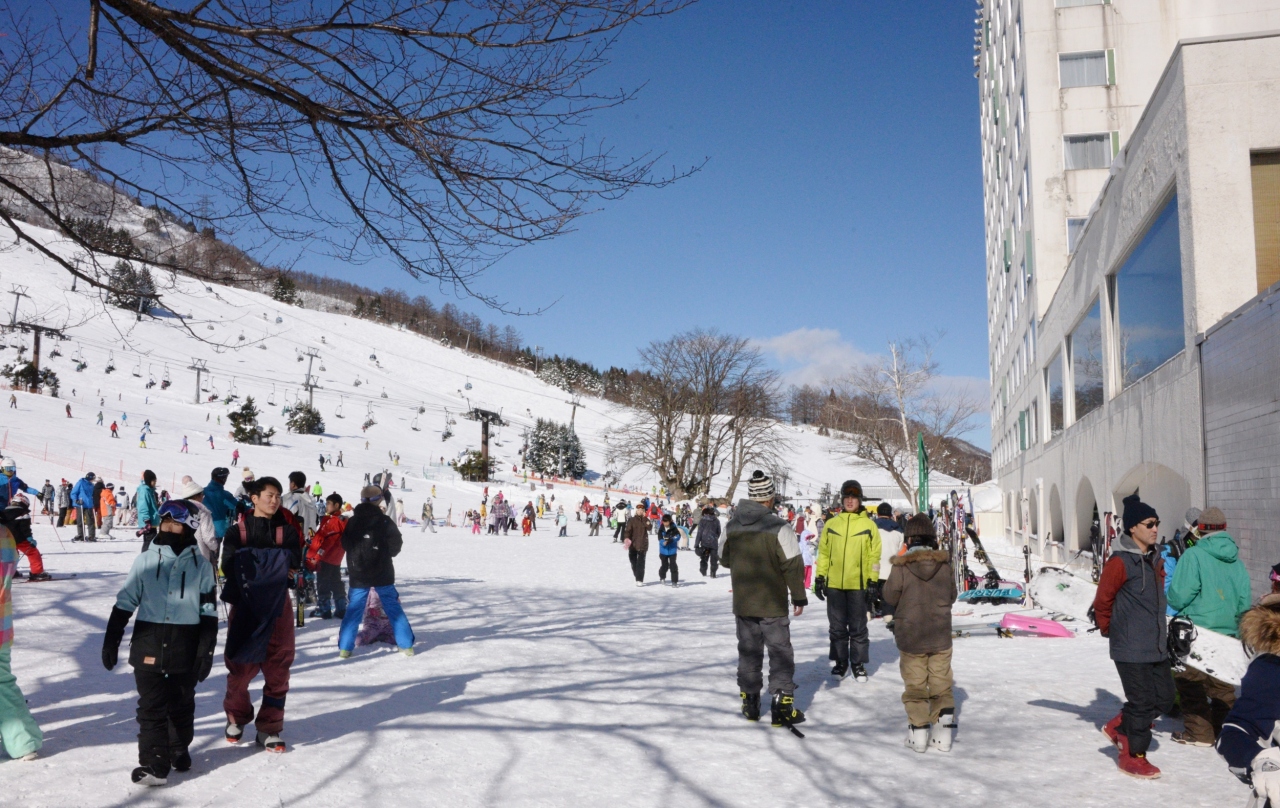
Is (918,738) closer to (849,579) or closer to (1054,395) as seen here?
(849,579)

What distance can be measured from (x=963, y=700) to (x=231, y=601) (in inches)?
210

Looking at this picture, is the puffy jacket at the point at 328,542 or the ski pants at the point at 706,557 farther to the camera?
the ski pants at the point at 706,557

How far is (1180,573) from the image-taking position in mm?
6090

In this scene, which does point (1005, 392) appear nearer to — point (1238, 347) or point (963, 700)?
point (1238, 347)

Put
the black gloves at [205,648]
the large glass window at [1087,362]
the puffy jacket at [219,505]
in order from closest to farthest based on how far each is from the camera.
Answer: the black gloves at [205,648]
the puffy jacket at [219,505]
the large glass window at [1087,362]

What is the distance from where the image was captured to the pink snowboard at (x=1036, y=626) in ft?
34.5

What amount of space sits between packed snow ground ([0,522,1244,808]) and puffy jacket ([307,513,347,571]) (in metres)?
0.81

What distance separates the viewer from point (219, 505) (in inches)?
358

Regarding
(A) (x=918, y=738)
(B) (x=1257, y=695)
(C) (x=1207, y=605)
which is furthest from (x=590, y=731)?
(C) (x=1207, y=605)

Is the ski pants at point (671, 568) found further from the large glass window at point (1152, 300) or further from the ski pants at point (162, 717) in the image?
the ski pants at point (162, 717)

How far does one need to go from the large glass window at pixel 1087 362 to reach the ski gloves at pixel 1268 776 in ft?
56.7

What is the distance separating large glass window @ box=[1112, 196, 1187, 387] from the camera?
43.4ft

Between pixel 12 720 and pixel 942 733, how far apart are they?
5378mm

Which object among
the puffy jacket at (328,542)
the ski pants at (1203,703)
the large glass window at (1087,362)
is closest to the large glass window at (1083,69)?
the large glass window at (1087,362)
